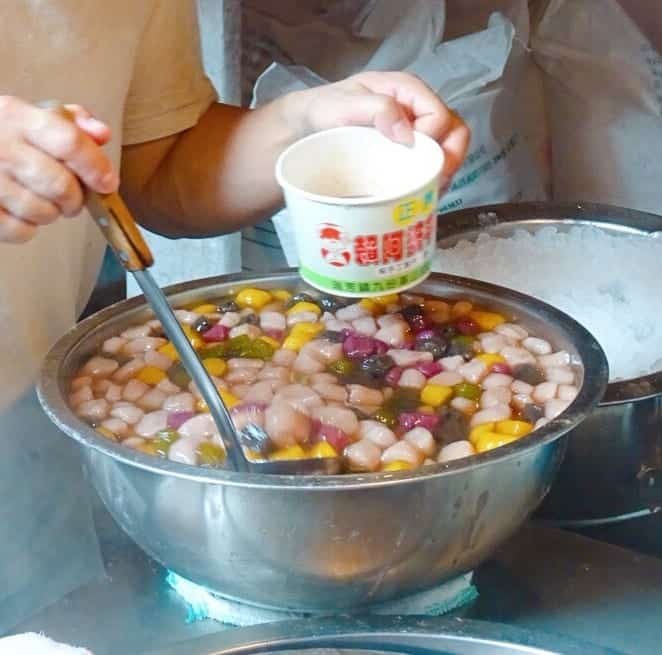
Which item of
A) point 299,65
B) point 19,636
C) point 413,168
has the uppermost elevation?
point 413,168

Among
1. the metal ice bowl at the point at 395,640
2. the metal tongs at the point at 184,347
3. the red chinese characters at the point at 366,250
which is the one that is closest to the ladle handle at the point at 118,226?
the metal tongs at the point at 184,347

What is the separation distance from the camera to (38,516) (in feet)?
3.14

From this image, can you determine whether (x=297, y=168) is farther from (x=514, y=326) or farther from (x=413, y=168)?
(x=514, y=326)

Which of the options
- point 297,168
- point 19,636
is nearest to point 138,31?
point 297,168

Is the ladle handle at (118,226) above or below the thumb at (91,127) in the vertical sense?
below

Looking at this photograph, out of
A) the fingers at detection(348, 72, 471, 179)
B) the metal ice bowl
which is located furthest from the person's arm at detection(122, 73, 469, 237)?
the metal ice bowl

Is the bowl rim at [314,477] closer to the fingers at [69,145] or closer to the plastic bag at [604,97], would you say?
the fingers at [69,145]

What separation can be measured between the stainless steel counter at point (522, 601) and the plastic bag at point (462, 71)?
1.77ft

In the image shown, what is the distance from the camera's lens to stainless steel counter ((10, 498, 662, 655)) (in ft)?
2.30

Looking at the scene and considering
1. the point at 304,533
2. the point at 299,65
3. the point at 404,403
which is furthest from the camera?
the point at 299,65

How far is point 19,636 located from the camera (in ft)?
2.01

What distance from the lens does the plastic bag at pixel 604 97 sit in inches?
51.1

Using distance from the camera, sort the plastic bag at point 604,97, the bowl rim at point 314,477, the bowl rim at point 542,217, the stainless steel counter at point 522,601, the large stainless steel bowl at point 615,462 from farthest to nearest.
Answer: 1. the plastic bag at point 604,97
2. the bowl rim at point 542,217
3. the large stainless steel bowl at point 615,462
4. the stainless steel counter at point 522,601
5. the bowl rim at point 314,477

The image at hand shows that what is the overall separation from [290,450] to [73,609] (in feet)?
0.63
